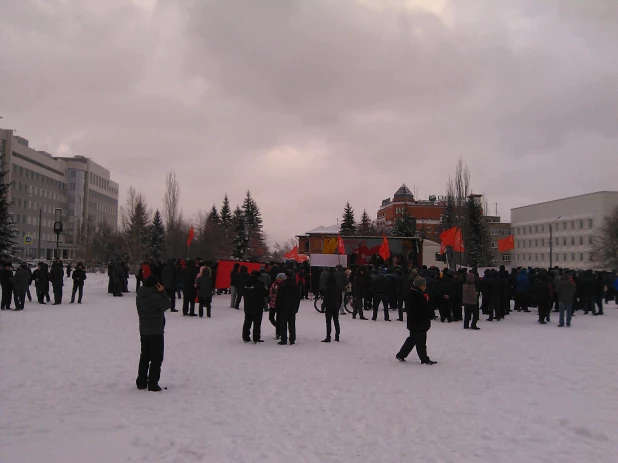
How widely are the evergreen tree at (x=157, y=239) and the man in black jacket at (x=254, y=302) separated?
52994mm

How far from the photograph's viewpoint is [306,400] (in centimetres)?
820

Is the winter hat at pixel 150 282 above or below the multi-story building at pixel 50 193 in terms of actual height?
below

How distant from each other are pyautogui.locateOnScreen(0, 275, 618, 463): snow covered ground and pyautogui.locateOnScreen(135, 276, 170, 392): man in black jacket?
0.26m

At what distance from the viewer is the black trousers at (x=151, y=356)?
28.2 ft

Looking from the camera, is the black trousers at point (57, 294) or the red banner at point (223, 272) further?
the red banner at point (223, 272)

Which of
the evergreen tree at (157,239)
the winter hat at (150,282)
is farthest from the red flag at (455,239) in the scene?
the evergreen tree at (157,239)

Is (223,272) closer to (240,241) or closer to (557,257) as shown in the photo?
(240,241)

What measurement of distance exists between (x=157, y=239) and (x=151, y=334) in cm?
6100

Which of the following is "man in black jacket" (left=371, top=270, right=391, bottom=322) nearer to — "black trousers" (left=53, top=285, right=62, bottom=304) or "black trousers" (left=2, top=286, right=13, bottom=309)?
"black trousers" (left=53, top=285, right=62, bottom=304)

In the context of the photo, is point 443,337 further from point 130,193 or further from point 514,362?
point 130,193

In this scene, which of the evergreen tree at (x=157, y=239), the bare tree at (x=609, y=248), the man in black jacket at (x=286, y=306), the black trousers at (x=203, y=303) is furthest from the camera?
the evergreen tree at (x=157, y=239)

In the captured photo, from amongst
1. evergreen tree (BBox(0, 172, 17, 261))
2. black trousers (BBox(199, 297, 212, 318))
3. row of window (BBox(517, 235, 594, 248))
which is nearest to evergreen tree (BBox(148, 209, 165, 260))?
evergreen tree (BBox(0, 172, 17, 261))

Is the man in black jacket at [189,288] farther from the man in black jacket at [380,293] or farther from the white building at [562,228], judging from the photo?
the white building at [562,228]

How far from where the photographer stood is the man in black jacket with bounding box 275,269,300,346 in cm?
1348
